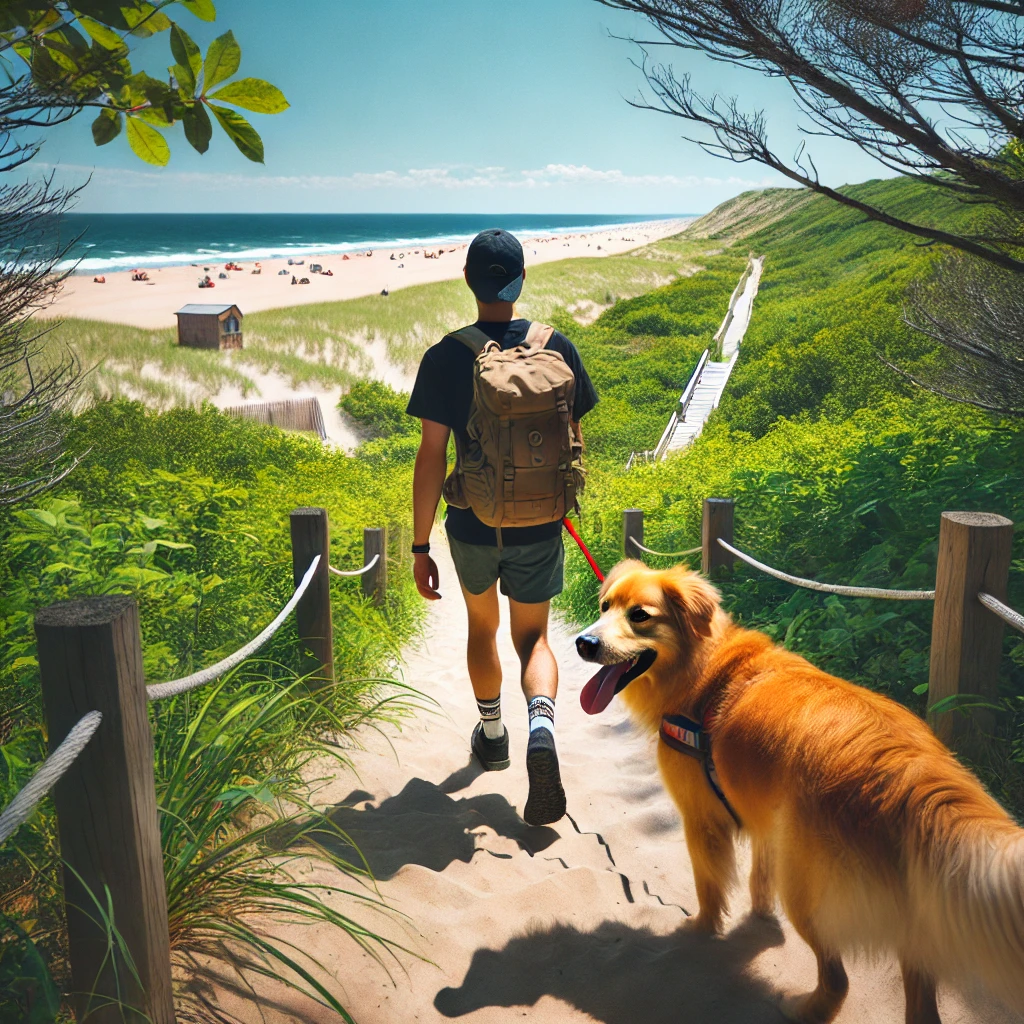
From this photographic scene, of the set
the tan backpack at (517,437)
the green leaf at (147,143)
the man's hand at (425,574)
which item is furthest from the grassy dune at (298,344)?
the green leaf at (147,143)

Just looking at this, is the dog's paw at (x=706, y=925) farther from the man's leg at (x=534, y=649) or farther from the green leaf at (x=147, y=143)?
the green leaf at (x=147, y=143)

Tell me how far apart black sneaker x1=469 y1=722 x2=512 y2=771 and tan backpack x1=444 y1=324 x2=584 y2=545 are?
1.20 meters

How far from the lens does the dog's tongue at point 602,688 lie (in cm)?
253

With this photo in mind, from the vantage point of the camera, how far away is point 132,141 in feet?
6.00

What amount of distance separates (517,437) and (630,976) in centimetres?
180

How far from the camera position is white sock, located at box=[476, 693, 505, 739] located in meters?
3.57

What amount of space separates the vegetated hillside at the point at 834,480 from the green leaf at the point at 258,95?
3055 mm

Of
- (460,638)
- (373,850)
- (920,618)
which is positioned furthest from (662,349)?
(373,850)

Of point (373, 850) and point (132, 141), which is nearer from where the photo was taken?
point (132, 141)

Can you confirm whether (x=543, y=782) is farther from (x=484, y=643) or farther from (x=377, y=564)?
(x=377, y=564)

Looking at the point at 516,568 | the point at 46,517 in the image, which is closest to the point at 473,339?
the point at 516,568

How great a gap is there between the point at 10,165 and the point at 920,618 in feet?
15.0

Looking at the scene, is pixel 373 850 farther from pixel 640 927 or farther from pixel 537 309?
pixel 537 309

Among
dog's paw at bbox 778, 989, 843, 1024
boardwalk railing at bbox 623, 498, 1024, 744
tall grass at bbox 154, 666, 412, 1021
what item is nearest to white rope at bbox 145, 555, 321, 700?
tall grass at bbox 154, 666, 412, 1021
